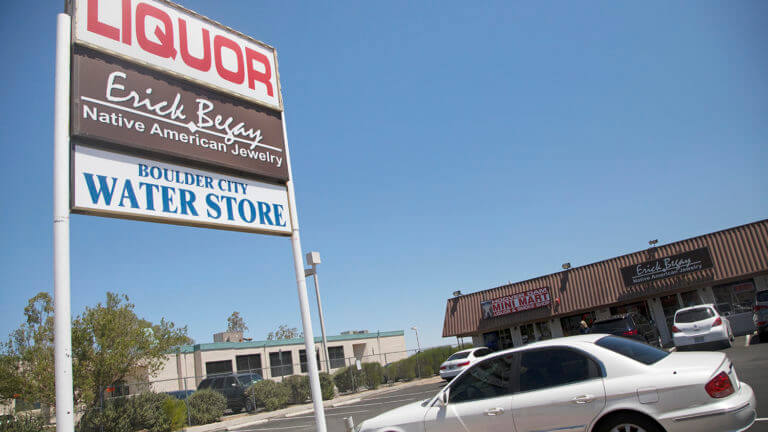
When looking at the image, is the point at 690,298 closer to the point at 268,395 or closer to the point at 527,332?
the point at 527,332

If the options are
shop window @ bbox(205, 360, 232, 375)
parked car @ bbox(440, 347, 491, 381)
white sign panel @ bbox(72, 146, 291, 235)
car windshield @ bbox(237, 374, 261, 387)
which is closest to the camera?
white sign panel @ bbox(72, 146, 291, 235)

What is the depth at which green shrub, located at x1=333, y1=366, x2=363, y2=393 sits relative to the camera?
1053 inches

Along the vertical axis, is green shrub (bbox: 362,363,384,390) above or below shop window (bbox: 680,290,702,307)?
below

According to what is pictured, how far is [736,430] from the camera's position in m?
4.59

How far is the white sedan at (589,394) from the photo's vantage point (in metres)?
4.69

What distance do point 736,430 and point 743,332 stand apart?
800 inches

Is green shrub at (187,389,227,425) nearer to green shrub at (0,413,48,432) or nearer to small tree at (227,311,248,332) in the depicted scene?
green shrub at (0,413,48,432)

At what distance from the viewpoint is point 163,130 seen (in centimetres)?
575

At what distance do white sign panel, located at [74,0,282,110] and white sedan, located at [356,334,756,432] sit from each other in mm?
4819

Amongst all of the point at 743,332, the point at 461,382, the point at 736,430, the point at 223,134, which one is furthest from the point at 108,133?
the point at 743,332

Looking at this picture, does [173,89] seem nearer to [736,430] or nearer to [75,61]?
[75,61]

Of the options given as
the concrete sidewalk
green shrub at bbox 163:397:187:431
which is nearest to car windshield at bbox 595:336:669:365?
the concrete sidewalk

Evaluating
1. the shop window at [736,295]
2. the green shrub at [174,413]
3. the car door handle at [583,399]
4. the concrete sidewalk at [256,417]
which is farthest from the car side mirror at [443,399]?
the shop window at [736,295]

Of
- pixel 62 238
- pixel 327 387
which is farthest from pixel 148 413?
pixel 62 238
